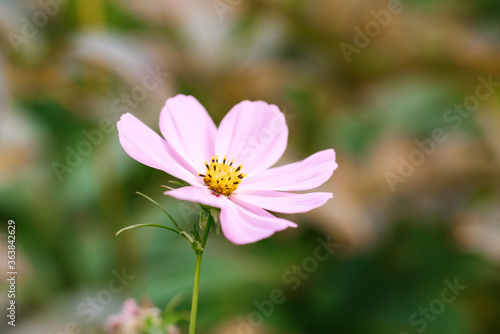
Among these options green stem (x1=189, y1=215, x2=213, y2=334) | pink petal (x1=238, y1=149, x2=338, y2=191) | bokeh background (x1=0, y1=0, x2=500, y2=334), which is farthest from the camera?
bokeh background (x1=0, y1=0, x2=500, y2=334)

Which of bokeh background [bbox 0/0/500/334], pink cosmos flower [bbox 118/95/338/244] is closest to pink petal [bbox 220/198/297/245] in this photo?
pink cosmos flower [bbox 118/95/338/244]

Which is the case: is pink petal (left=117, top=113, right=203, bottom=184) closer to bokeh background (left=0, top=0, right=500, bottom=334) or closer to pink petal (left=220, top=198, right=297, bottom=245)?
pink petal (left=220, top=198, right=297, bottom=245)

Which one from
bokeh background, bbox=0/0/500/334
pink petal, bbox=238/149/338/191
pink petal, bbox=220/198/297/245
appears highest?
bokeh background, bbox=0/0/500/334

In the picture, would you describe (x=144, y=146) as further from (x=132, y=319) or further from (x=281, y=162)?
(x=281, y=162)

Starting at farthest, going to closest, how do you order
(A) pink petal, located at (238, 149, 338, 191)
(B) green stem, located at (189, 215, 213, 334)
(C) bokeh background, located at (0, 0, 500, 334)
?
(C) bokeh background, located at (0, 0, 500, 334) < (A) pink petal, located at (238, 149, 338, 191) < (B) green stem, located at (189, 215, 213, 334)

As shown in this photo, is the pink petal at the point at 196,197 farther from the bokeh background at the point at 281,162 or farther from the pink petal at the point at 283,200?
the bokeh background at the point at 281,162

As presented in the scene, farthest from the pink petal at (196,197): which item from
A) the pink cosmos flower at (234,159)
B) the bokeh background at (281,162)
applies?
the bokeh background at (281,162)

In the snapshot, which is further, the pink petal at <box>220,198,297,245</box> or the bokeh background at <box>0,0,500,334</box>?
the bokeh background at <box>0,0,500,334</box>

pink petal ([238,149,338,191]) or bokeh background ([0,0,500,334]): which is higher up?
bokeh background ([0,0,500,334])
